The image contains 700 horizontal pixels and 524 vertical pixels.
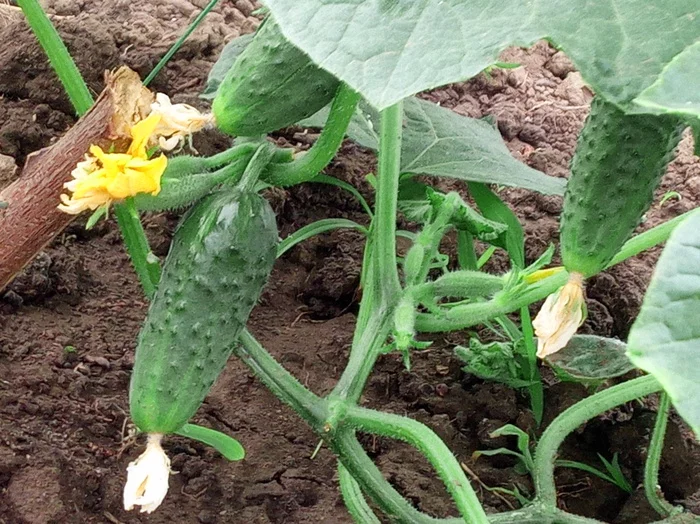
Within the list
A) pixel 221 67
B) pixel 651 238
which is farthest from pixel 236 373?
pixel 651 238

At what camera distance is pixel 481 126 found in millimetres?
1951

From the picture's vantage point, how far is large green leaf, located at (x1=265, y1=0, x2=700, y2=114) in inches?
33.8

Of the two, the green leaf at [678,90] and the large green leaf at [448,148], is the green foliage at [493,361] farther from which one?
the green leaf at [678,90]

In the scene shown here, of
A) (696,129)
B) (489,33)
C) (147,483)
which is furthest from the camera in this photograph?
(147,483)

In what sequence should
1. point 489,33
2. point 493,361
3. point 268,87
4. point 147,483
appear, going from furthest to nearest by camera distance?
1. point 493,361
2. point 268,87
3. point 147,483
4. point 489,33

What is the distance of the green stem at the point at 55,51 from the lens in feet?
4.13

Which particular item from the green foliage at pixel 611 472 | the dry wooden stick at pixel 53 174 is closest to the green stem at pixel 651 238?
the green foliage at pixel 611 472

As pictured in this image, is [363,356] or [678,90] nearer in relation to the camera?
[678,90]

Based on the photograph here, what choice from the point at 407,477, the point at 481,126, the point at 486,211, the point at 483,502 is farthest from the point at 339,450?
the point at 481,126

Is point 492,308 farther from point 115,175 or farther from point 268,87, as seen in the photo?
point 115,175

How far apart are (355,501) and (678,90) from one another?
0.92 meters

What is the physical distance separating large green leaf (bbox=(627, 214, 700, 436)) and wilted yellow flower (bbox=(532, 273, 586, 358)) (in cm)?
41

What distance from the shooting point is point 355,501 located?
140cm

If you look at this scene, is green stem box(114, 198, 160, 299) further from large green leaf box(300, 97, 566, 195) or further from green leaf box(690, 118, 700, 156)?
green leaf box(690, 118, 700, 156)
